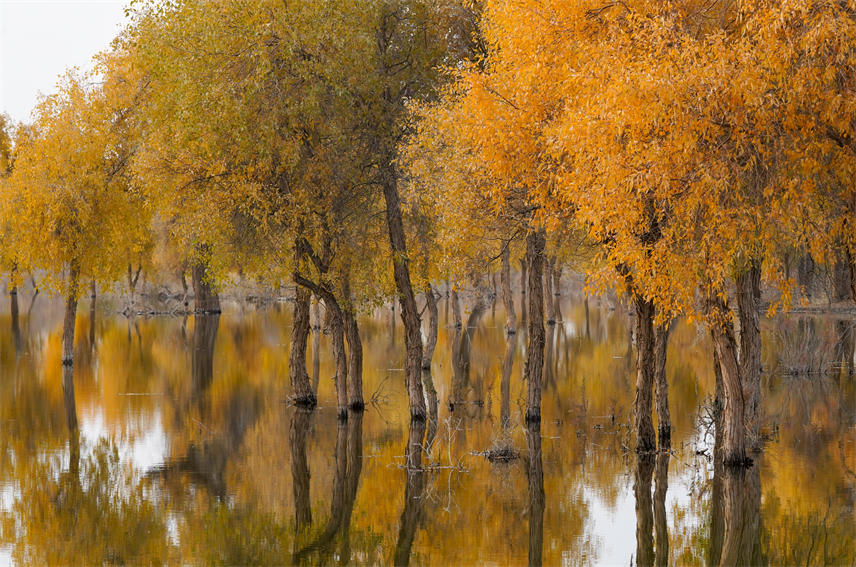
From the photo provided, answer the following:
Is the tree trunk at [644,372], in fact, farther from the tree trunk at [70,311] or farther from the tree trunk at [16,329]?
the tree trunk at [16,329]

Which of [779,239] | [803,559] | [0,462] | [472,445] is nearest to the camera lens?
[803,559]

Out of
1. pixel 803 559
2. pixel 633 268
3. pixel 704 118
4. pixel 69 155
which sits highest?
pixel 69 155

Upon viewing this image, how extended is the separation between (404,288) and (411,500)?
8.47 meters

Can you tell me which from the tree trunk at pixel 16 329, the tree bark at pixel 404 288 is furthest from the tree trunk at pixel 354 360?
the tree trunk at pixel 16 329

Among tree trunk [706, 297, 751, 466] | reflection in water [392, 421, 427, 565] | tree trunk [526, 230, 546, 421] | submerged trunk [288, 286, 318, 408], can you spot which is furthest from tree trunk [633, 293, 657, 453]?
submerged trunk [288, 286, 318, 408]

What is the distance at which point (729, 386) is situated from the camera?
59.4ft

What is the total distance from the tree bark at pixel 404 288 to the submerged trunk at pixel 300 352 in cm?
287

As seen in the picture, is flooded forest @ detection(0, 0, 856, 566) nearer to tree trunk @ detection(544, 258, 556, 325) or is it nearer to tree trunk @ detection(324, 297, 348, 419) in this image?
tree trunk @ detection(324, 297, 348, 419)

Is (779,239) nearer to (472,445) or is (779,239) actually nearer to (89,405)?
(472,445)

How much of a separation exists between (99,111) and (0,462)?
17378mm

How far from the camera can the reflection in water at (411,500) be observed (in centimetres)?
1475

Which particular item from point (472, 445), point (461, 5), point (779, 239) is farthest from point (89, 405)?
point (779, 239)

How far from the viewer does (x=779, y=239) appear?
15844mm

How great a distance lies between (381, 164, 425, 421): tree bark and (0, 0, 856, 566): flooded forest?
0.07 metres
